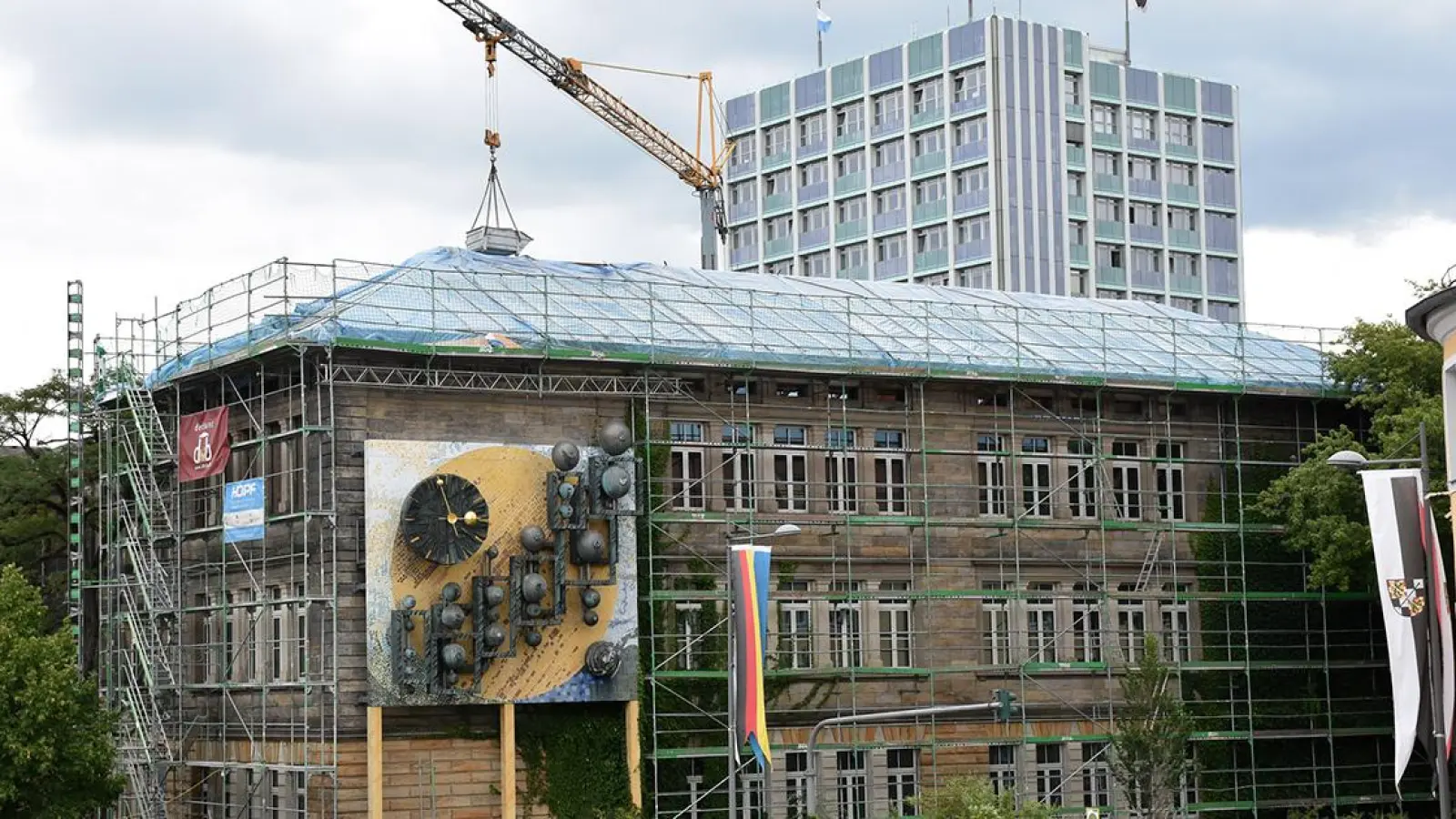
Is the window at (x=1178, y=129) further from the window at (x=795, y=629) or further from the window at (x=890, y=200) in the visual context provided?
the window at (x=795, y=629)

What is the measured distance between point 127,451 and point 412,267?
9470 mm

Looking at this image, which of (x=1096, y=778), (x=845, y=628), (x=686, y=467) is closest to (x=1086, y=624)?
(x=1096, y=778)

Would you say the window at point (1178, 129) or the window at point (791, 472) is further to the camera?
the window at point (1178, 129)

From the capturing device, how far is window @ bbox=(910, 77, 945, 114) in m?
121

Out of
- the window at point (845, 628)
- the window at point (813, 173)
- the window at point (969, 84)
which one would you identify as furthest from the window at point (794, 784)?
the window at point (813, 173)

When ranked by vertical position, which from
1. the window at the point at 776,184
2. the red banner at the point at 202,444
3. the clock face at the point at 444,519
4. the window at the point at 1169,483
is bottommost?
the clock face at the point at 444,519

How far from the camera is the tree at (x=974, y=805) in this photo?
43688 mm

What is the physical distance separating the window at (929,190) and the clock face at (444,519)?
72800 mm

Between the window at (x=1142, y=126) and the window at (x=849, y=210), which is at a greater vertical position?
the window at (x=1142, y=126)

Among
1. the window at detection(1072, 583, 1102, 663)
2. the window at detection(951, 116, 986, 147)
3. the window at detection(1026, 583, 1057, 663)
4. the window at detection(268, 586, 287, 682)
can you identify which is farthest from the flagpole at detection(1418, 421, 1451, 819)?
the window at detection(951, 116, 986, 147)

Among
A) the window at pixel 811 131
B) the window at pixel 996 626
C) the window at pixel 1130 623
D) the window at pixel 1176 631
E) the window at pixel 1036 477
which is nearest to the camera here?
the window at pixel 996 626

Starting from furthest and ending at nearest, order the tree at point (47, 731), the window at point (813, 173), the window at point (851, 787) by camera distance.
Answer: the window at point (813, 173)
the window at point (851, 787)
the tree at point (47, 731)

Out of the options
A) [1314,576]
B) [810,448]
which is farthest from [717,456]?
[1314,576]

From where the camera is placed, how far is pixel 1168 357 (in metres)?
65.2
